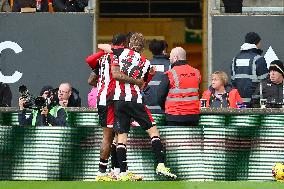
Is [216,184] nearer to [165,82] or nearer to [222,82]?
[165,82]

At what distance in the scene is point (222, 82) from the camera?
18.4 metres

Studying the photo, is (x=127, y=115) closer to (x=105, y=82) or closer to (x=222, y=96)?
(x=105, y=82)

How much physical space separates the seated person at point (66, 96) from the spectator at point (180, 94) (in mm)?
2670

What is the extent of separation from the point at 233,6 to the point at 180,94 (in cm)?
547

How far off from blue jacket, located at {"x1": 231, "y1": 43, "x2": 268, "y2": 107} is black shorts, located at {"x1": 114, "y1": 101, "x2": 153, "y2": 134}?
4.05 meters

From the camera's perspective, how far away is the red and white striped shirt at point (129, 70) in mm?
15727

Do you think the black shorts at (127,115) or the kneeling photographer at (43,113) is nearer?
the black shorts at (127,115)

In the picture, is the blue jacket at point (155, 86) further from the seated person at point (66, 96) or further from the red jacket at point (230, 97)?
the seated person at point (66, 96)


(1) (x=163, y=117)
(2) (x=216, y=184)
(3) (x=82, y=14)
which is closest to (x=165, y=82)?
(1) (x=163, y=117)

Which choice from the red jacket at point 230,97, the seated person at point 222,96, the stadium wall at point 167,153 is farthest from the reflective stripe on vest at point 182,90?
the red jacket at point 230,97

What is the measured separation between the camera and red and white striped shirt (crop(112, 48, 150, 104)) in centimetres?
1573

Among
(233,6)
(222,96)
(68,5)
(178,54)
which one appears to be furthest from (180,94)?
(233,6)

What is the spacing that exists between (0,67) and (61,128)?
4.67 metres

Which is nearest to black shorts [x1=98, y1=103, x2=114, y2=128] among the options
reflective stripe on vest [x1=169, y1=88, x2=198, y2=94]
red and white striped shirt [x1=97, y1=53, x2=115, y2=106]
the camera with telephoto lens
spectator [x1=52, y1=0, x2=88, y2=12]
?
red and white striped shirt [x1=97, y1=53, x2=115, y2=106]
